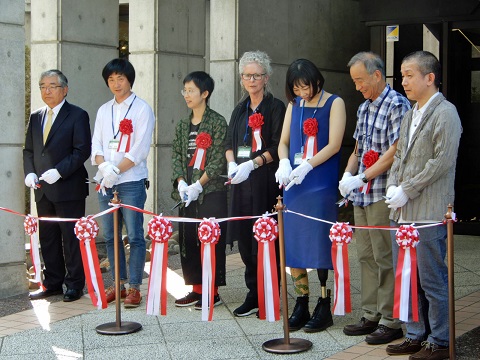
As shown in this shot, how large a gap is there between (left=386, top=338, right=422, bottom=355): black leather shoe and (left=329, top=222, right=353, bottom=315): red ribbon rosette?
49 centimetres

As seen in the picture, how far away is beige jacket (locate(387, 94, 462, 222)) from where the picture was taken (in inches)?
226

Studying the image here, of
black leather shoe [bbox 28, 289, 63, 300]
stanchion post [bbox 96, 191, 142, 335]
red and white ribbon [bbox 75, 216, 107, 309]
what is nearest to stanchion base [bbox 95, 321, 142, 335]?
stanchion post [bbox 96, 191, 142, 335]

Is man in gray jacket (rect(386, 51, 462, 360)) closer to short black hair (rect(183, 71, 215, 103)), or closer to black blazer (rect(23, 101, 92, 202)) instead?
short black hair (rect(183, 71, 215, 103))

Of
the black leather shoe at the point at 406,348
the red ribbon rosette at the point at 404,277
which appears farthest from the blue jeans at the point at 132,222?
the red ribbon rosette at the point at 404,277

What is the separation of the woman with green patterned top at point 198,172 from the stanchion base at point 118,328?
82 centimetres

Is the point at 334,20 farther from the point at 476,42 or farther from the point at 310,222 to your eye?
the point at 310,222

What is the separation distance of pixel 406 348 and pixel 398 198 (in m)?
1.00

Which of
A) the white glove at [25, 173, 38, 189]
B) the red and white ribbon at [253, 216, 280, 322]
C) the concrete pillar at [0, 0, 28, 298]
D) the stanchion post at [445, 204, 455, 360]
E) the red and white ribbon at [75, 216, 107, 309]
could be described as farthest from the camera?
the concrete pillar at [0, 0, 28, 298]

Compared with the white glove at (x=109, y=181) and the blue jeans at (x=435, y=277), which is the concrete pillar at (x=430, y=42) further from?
the blue jeans at (x=435, y=277)

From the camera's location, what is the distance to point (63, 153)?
8.16 metres

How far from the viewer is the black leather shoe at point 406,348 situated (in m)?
6.09

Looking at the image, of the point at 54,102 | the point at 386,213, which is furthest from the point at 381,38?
the point at 386,213

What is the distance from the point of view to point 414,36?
40.5ft

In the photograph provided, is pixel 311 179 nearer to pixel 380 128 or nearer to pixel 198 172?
pixel 380 128
